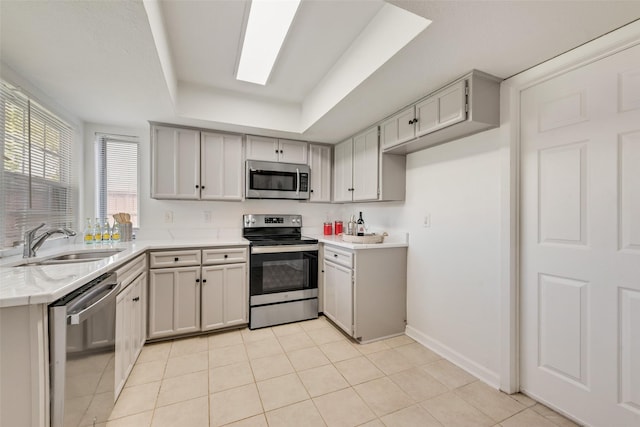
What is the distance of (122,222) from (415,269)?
3066mm

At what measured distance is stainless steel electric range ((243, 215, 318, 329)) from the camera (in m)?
2.85

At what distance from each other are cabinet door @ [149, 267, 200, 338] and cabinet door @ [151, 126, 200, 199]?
0.89 meters

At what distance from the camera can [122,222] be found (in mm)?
2773

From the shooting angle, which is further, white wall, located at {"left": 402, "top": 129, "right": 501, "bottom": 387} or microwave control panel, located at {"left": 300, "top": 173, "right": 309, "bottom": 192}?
microwave control panel, located at {"left": 300, "top": 173, "right": 309, "bottom": 192}

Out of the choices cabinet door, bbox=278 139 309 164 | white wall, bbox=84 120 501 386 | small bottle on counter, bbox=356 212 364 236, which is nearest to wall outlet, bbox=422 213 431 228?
white wall, bbox=84 120 501 386

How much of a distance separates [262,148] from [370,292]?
2107 millimetres

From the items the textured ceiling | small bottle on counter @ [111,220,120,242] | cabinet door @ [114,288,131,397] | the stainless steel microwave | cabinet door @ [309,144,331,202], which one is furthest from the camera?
cabinet door @ [309,144,331,202]

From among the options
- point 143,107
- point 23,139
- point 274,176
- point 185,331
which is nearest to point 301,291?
point 185,331

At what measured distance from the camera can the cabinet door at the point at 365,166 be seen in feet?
9.32

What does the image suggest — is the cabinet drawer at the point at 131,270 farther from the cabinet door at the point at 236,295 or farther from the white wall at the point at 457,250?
the white wall at the point at 457,250

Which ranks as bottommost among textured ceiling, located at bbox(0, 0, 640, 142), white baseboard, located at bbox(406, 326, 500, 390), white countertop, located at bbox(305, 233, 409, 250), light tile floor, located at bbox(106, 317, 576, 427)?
light tile floor, located at bbox(106, 317, 576, 427)

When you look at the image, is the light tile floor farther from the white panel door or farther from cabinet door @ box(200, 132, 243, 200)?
cabinet door @ box(200, 132, 243, 200)

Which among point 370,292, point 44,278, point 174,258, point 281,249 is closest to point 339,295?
point 370,292

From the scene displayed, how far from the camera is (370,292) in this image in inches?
102
